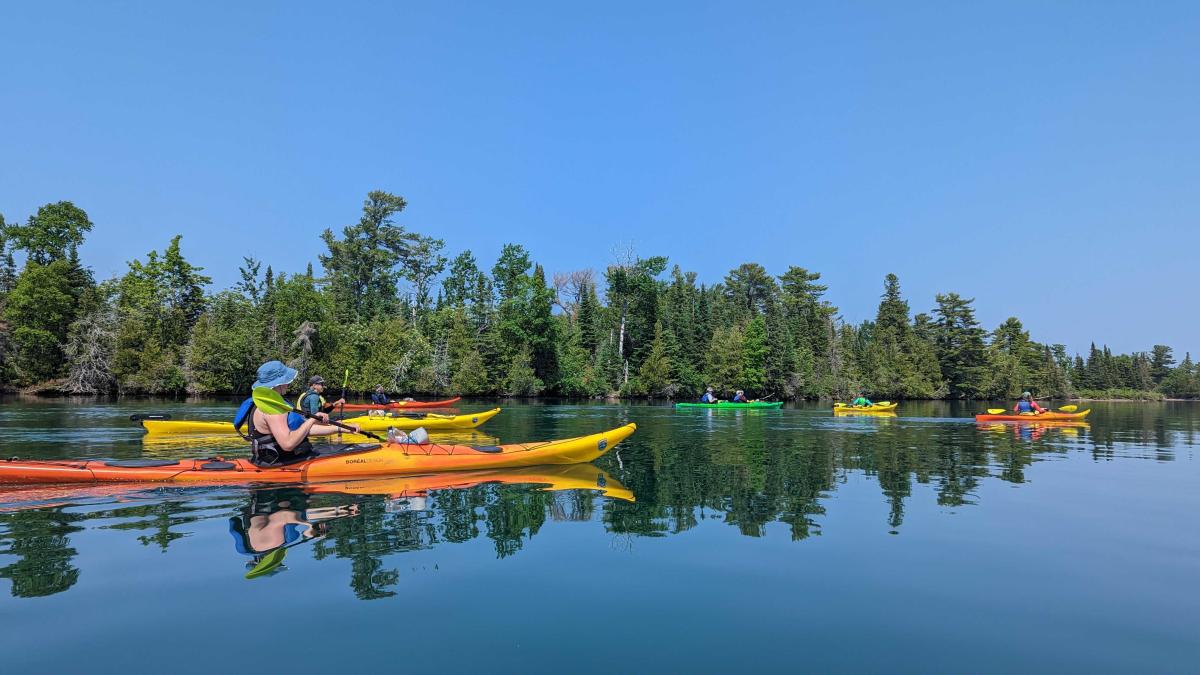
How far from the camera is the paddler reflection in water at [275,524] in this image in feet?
21.4

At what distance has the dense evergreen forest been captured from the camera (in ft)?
149

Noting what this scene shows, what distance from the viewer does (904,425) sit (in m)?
25.5

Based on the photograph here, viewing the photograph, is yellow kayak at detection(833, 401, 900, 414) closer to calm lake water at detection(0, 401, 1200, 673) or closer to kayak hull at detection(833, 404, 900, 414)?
kayak hull at detection(833, 404, 900, 414)

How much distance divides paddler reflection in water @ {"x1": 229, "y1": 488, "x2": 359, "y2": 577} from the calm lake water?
0.18 ft

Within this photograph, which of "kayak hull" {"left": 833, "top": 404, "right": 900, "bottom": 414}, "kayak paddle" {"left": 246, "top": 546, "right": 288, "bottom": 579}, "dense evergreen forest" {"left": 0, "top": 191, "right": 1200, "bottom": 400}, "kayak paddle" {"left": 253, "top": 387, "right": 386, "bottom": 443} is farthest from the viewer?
"dense evergreen forest" {"left": 0, "top": 191, "right": 1200, "bottom": 400}

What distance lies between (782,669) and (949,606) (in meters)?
2.08

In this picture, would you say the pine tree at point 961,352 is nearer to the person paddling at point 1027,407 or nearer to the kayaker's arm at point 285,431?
the person paddling at point 1027,407

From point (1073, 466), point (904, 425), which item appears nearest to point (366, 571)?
point (1073, 466)

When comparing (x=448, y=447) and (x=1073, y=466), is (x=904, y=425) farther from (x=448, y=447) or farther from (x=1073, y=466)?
(x=448, y=447)

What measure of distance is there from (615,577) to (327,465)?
6.19 m

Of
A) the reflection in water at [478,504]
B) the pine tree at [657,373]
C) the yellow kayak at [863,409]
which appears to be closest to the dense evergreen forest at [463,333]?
the pine tree at [657,373]

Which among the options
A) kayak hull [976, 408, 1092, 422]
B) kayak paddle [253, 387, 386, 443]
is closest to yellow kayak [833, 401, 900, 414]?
kayak hull [976, 408, 1092, 422]

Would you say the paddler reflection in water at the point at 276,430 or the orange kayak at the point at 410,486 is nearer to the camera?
the orange kayak at the point at 410,486

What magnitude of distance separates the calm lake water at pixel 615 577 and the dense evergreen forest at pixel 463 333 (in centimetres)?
4304
